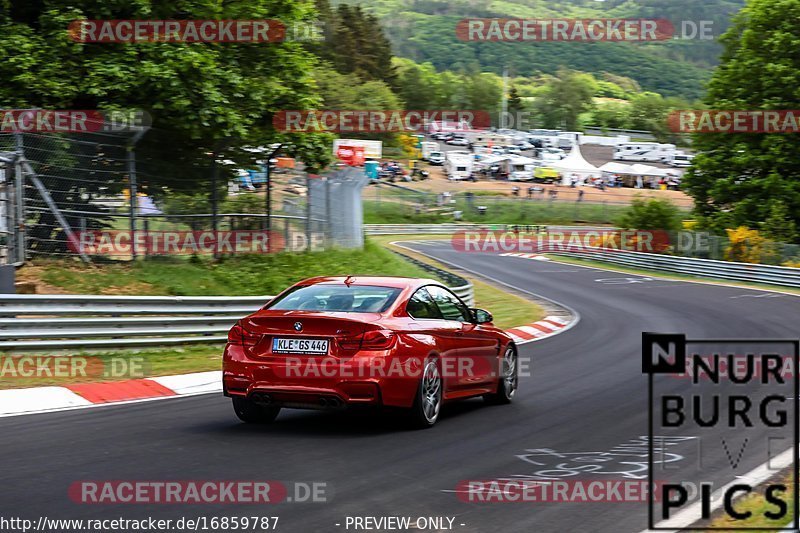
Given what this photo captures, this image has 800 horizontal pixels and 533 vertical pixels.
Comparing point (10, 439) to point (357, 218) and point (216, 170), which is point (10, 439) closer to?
point (216, 170)

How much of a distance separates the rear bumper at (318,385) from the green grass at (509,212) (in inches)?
2249

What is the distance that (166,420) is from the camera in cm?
947

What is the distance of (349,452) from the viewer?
7.89 meters

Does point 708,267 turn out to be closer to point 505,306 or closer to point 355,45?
point 505,306

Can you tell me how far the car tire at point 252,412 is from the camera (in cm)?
930

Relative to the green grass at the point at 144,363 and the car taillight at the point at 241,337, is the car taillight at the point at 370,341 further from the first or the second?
the green grass at the point at 144,363

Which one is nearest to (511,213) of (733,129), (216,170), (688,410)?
(733,129)

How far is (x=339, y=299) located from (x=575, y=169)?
259 ft

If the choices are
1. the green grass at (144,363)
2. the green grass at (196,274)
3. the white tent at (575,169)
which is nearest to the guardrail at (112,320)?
the green grass at (144,363)

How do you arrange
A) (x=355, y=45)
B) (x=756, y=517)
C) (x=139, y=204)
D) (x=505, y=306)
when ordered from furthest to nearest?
(x=355, y=45) → (x=505, y=306) → (x=139, y=204) → (x=756, y=517)

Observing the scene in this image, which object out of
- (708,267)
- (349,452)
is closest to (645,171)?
(708,267)

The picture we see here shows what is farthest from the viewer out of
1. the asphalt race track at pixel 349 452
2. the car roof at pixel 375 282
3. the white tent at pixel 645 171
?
the white tent at pixel 645 171

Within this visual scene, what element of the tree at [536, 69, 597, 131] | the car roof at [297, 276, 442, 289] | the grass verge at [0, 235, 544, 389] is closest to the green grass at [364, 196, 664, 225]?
the grass verge at [0, 235, 544, 389]

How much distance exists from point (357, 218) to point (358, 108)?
251 feet
